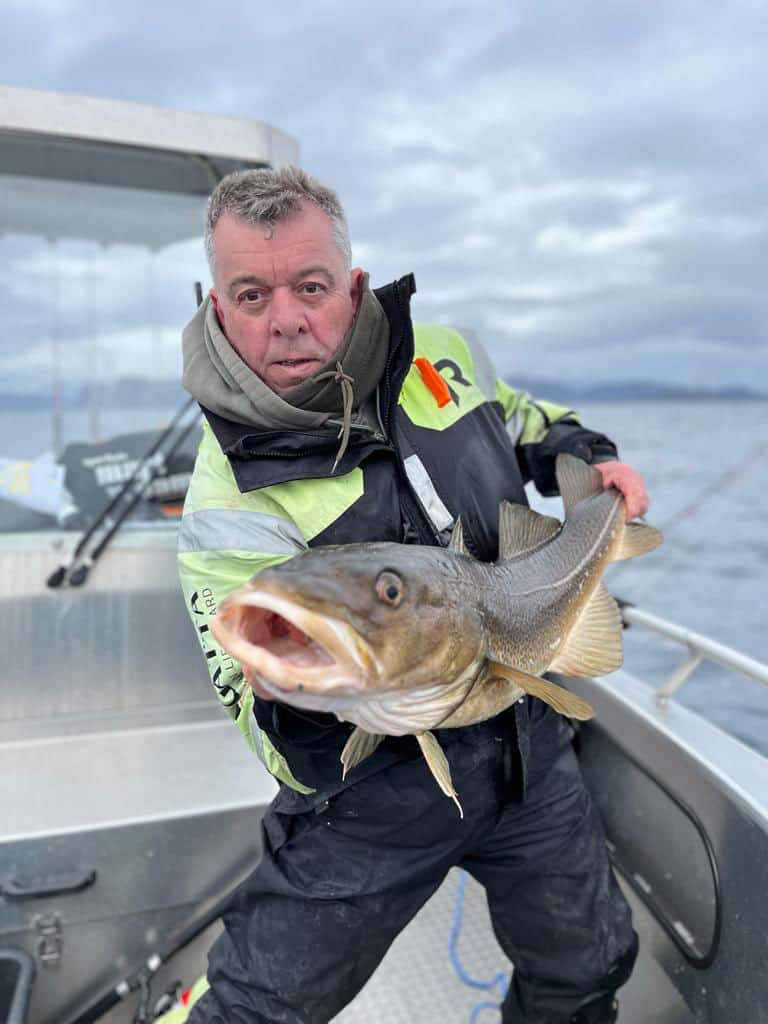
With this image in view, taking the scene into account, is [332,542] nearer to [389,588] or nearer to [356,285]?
[389,588]

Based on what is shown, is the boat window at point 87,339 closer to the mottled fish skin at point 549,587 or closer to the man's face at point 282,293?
the man's face at point 282,293

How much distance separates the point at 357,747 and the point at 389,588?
51 centimetres

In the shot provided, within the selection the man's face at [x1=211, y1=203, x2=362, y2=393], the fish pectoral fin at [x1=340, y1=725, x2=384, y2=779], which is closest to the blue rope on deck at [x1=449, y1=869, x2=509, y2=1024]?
the fish pectoral fin at [x1=340, y1=725, x2=384, y2=779]

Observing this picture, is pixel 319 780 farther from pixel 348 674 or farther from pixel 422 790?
pixel 348 674

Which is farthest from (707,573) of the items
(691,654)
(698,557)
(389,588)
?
(389,588)

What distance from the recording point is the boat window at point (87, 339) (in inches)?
152

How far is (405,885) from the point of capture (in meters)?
2.31

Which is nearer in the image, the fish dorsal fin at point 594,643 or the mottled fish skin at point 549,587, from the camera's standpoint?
the mottled fish skin at point 549,587

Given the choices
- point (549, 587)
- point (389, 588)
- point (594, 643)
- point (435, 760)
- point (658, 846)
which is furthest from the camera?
point (658, 846)

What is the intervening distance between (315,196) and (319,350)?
0.42 meters

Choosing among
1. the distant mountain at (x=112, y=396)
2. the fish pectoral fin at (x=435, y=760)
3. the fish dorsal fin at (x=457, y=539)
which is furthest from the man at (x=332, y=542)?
the distant mountain at (x=112, y=396)

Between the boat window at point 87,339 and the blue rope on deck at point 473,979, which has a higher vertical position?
the boat window at point 87,339

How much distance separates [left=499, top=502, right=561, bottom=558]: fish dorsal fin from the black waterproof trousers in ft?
1.54

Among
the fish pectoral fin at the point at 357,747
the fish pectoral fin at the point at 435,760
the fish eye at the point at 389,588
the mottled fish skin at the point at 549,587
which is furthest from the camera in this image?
the mottled fish skin at the point at 549,587
